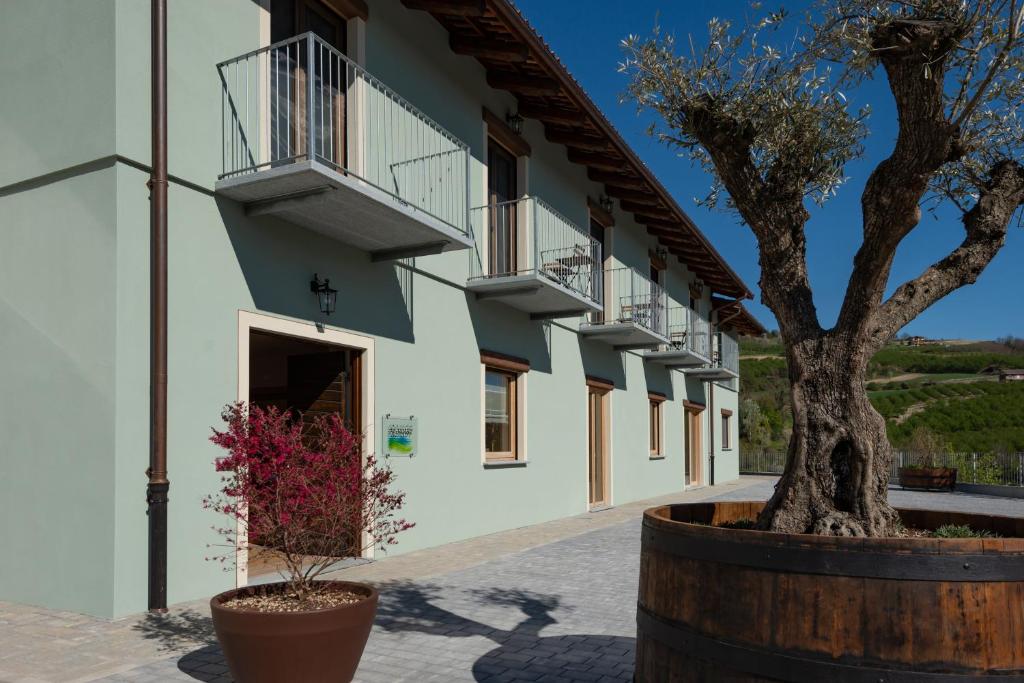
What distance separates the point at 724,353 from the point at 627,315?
7.88 meters

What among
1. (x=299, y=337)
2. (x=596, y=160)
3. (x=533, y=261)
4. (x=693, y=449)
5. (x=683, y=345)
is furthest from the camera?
(x=693, y=449)

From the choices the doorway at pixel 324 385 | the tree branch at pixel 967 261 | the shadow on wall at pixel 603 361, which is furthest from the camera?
the shadow on wall at pixel 603 361

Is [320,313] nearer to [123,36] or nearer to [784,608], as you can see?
[123,36]

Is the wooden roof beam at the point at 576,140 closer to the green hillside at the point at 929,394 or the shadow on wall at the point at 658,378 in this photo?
the shadow on wall at the point at 658,378

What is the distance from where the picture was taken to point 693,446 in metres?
22.1

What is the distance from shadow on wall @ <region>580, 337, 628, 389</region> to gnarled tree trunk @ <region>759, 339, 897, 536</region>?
402 inches

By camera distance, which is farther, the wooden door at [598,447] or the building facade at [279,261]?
the wooden door at [598,447]

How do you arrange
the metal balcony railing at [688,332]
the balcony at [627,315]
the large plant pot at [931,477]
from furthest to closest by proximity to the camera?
the large plant pot at [931,477], the metal balcony railing at [688,332], the balcony at [627,315]

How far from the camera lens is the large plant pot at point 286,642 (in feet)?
12.1

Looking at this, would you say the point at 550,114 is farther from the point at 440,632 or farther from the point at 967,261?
the point at 967,261

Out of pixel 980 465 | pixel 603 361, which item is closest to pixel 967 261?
pixel 603 361

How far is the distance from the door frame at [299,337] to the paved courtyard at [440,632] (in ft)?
1.94

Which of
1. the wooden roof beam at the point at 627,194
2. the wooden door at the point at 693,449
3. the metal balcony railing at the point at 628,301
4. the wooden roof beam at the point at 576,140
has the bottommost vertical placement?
the wooden door at the point at 693,449

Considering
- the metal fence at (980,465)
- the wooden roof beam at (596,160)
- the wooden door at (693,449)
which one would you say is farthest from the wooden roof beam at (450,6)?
the metal fence at (980,465)
